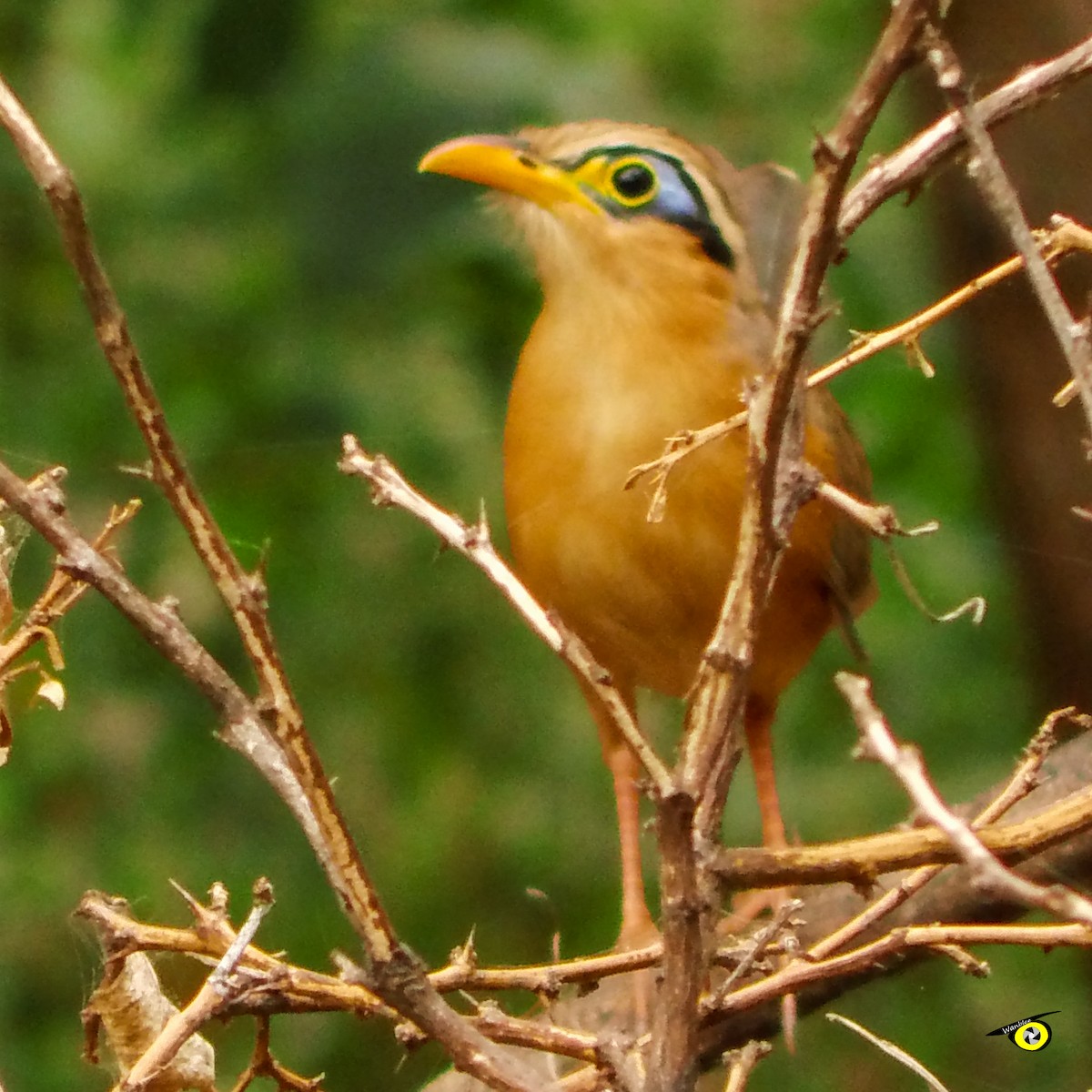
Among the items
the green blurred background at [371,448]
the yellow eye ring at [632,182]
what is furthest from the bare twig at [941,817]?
the green blurred background at [371,448]

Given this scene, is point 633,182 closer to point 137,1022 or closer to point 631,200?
point 631,200

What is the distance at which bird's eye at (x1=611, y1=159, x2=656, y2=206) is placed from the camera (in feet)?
3.33

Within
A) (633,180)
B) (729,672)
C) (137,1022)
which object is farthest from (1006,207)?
(633,180)

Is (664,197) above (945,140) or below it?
above

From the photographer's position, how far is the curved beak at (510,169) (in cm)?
103

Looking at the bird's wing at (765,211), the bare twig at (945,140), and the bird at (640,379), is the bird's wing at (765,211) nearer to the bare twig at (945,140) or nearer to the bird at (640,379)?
the bird at (640,379)

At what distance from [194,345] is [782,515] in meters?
1.39

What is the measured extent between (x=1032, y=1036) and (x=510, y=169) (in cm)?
58

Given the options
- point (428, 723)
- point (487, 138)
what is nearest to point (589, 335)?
point (487, 138)

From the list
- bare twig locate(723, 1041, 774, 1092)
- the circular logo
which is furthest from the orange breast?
bare twig locate(723, 1041, 774, 1092)

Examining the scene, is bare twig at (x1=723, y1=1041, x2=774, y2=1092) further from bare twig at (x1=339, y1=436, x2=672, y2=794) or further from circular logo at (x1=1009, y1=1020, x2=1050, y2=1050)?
circular logo at (x1=1009, y1=1020, x2=1050, y2=1050)

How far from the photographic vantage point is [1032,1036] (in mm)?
806

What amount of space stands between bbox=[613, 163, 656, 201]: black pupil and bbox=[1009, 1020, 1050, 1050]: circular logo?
520mm

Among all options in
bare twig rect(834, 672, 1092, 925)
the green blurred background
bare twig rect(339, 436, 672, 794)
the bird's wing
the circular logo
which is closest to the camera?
bare twig rect(834, 672, 1092, 925)
